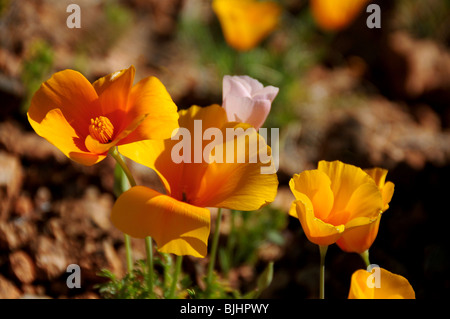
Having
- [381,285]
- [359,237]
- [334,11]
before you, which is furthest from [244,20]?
[381,285]

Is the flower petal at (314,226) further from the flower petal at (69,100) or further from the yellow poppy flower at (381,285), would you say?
the flower petal at (69,100)

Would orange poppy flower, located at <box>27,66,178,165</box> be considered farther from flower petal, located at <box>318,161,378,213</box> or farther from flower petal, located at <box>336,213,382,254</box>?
flower petal, located at <box>336,213,382,254</box>

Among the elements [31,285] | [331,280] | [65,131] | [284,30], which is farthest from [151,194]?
[284,30]

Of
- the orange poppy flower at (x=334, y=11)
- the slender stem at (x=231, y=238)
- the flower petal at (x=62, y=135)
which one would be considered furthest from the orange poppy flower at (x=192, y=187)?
the orange poppy flower at (x=334, y=11)

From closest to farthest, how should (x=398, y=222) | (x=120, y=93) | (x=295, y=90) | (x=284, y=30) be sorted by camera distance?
(x=120, y=93)
(x=398, y=222)
(x=295, y=90)
(x=284, y=30)

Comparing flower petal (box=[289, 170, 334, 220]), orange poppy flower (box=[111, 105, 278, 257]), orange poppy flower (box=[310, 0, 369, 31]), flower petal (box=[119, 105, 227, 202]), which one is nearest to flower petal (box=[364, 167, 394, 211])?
flower petal (box=[289, 170, 334, 220])
